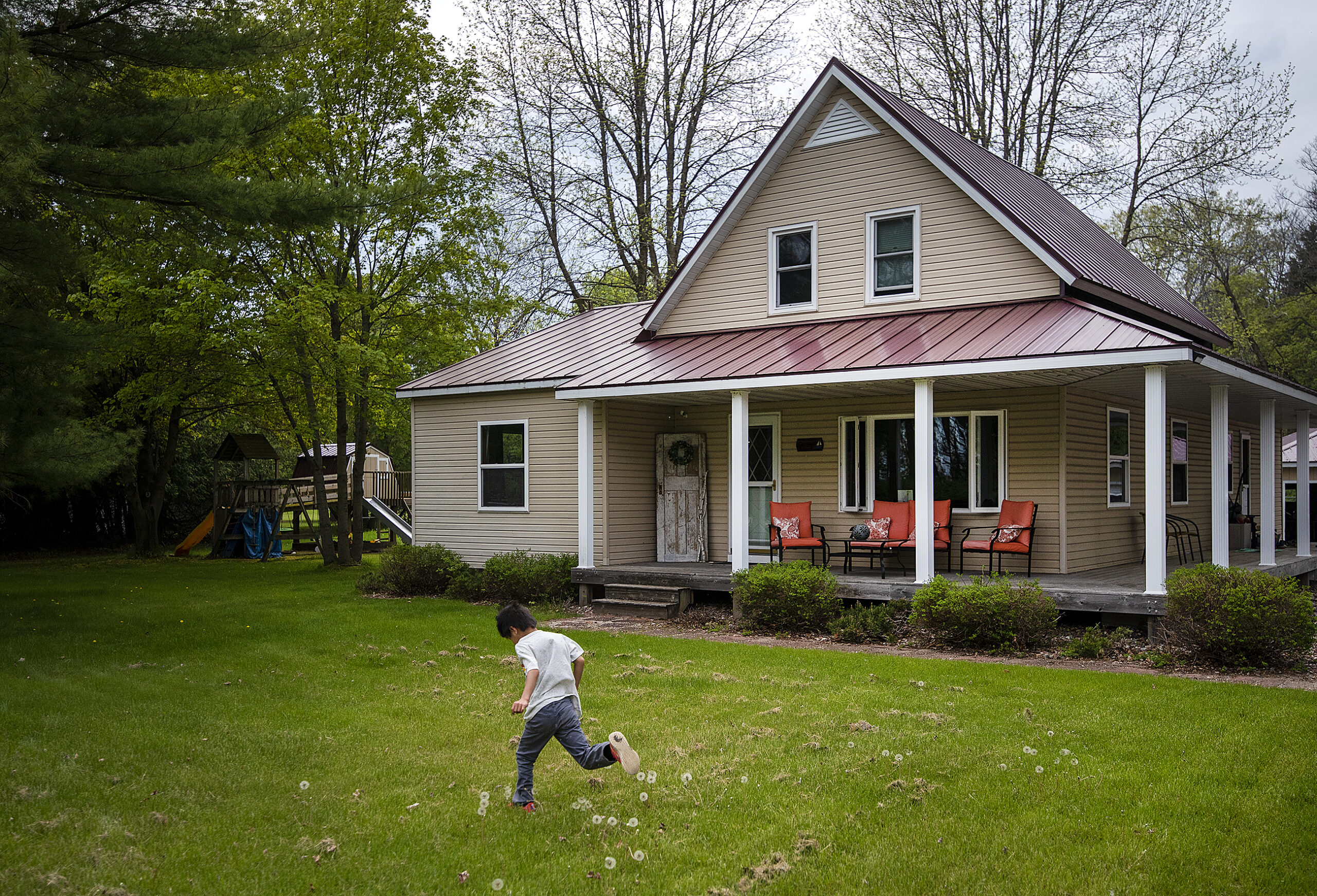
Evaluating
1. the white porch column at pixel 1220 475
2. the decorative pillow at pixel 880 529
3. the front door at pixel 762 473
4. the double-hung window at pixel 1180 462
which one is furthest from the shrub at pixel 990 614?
the double-hung window at pixel 1180 462

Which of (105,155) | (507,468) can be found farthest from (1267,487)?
(105,155)

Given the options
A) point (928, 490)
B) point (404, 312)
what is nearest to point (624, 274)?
point (404, 312)

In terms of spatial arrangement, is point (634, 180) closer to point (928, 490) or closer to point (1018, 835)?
point (928, 490)

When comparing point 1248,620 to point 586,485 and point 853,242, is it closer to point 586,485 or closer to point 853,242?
point 853,242

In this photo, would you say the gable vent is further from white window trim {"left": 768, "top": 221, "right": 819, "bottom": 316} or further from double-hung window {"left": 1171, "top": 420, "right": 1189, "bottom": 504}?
double-hung window {"left": 1171, "top": 420, "right": 1189, "bottom": 504}

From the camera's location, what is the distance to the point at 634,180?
95.4 ft

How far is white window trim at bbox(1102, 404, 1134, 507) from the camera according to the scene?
14398 mm

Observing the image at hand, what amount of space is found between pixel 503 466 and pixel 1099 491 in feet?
30.3

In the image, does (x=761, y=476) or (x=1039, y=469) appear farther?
(x=761, y=476)

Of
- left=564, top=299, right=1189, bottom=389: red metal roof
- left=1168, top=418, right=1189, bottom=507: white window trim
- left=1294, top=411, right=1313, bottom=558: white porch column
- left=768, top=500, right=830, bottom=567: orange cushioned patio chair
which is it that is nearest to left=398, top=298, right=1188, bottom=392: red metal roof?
left=564, top=299, right=1189, bottom=389: red metal roof

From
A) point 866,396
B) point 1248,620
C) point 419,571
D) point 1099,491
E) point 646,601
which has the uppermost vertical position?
point 866,396

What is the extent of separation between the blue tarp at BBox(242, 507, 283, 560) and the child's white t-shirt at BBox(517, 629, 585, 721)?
862 inches

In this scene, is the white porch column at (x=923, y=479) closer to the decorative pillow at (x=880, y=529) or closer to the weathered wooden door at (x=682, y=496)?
the decorative pillow at (x=880, y=529)

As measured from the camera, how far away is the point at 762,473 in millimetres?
15586
